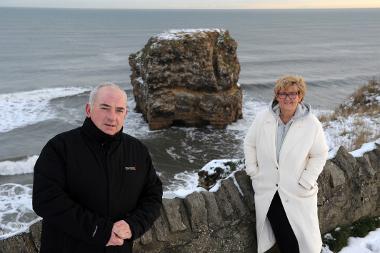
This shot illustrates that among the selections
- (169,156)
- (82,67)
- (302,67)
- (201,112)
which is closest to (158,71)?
(201,112)

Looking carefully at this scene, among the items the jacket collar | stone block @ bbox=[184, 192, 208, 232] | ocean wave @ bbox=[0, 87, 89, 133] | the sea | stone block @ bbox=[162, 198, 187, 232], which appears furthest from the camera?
ocean wave @ bbox=[0, 87, 89, 133]

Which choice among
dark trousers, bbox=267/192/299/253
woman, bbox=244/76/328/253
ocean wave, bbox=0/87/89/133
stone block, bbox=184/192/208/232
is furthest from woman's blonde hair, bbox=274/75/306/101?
ocean wave, bbox=0/87/89/133

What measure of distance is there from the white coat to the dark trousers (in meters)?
0.06

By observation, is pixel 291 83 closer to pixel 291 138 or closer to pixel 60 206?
pixel 291 138

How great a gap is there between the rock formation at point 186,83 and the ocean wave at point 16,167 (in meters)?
7.09

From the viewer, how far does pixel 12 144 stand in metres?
22.3

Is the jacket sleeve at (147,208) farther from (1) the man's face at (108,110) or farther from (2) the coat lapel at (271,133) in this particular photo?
(2) the coat lapel at (271,133)

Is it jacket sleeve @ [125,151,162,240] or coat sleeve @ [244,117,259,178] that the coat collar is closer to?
coat sleeve @ [244,117,259,178]

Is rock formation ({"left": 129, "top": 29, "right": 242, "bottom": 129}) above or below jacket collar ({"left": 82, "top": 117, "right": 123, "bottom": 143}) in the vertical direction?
below

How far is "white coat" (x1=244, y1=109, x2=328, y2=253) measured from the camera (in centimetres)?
453

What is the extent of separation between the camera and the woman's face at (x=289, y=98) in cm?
458

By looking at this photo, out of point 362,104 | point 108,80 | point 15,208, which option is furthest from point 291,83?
point 108,80

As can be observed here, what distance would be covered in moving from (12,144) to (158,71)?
8.68 meters

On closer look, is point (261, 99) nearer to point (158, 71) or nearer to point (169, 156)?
point (158, 71)
